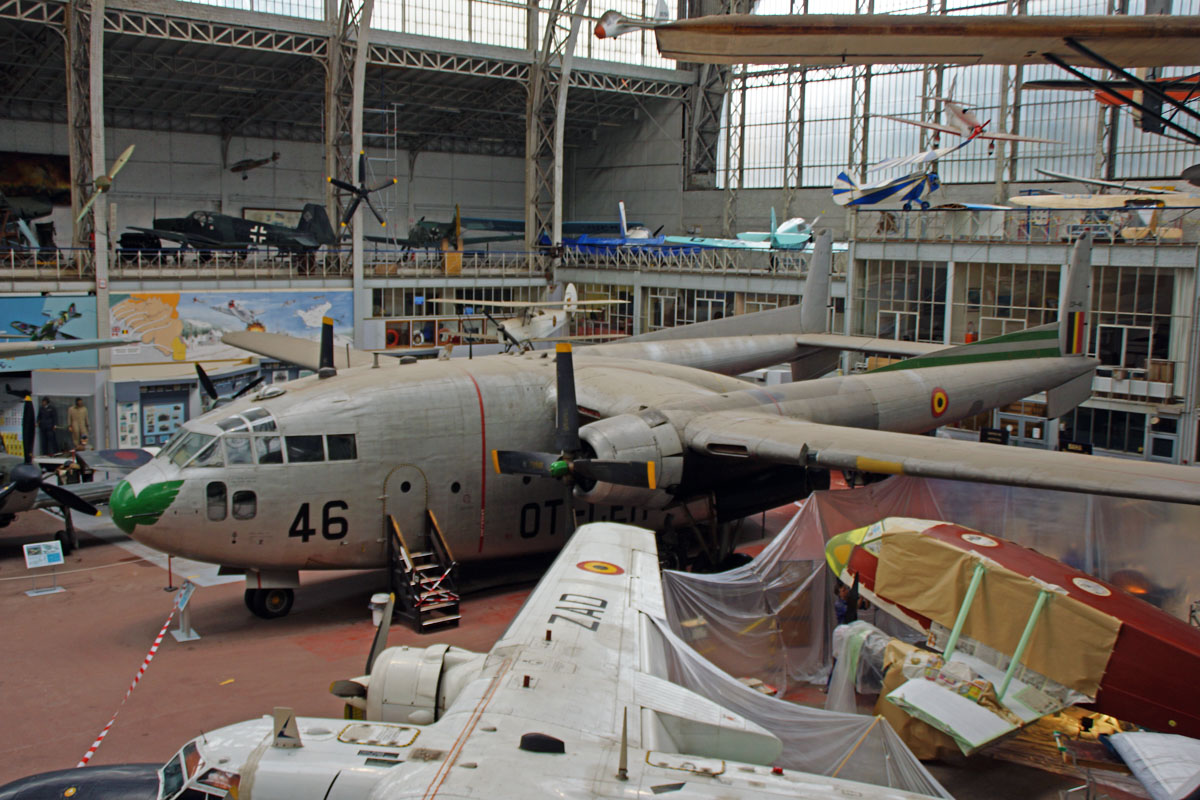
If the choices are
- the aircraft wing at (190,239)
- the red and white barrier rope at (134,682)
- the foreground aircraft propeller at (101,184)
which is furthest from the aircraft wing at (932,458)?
the aircraft wing at (190,239)

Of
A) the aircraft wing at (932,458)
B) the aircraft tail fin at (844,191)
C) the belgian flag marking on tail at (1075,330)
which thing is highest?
the aircraft tail fin at (844,191)

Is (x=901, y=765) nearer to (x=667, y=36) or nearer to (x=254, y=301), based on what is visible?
(x=667, y=36)

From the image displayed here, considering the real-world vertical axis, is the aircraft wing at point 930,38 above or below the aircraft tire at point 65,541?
above

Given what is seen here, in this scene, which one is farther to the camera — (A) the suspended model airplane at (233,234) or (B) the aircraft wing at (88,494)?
(A) the suspended model airplane at (233,234)

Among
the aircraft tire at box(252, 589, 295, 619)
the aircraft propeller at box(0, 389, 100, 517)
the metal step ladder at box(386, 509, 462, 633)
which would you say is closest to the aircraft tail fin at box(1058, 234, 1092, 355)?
the metal step ladder at box(386, 509, 462, 633)

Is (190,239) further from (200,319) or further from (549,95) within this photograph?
(549,95)

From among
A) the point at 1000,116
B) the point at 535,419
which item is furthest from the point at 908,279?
the point at 535,419

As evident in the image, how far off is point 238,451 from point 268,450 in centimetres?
47

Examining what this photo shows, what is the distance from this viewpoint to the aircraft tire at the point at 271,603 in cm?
1702

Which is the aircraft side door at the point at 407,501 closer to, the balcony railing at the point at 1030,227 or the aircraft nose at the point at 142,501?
the aircraft nose at the point at 142,501

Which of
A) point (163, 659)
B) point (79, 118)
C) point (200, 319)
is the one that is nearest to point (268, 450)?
point (163, 659)

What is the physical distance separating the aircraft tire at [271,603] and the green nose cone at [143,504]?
2.48 meters

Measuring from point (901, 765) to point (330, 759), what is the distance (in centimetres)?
536

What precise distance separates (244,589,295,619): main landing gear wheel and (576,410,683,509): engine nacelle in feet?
18.8
